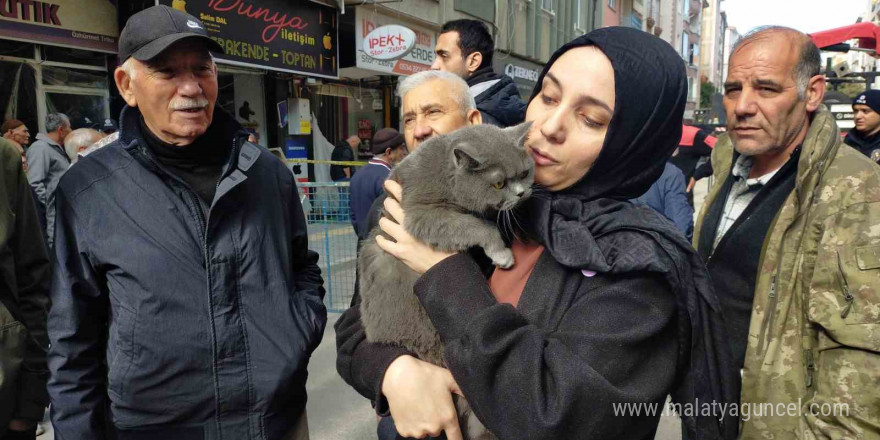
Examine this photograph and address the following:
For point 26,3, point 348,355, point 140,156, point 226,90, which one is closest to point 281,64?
point 226,90

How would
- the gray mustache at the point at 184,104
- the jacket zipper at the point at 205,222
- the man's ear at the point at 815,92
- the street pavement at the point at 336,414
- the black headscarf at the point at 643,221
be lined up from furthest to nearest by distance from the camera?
the street pavement at the point at 336,414, the man's ear at the point at 815,92, the gray mustache at the point at 184,104, the jacket zipper at the point at 205,222, the black headscarf at the point at 643,221

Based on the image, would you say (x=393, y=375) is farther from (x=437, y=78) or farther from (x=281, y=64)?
(x=281, y=64)

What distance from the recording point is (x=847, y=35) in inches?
359

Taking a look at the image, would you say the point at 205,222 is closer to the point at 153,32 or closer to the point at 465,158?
the point at 153,32

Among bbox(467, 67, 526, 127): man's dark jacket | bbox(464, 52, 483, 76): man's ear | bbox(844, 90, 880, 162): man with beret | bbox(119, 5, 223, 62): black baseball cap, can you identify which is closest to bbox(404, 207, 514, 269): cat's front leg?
bbox(119, 5, 223, 62): black baseball cap

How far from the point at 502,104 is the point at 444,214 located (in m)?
2.14

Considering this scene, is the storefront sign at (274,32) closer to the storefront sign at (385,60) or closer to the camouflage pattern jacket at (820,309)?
the storefront sign at (385,60)

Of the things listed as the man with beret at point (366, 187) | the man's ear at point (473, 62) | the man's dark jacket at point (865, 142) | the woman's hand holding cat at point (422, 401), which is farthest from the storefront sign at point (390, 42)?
the woman's hand holding cat at point (422, 401)

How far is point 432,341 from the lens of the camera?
1.77m

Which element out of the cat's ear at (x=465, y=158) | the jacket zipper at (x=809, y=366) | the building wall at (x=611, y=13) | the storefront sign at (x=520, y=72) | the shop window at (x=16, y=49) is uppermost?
the building wall at (x=611, y=13)

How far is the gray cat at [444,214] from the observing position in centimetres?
177

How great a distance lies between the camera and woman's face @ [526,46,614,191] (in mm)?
1526

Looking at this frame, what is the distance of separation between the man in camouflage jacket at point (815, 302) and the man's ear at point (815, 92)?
0.68ft

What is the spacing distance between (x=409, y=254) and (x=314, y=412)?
344 centimetres
